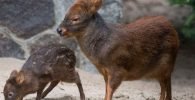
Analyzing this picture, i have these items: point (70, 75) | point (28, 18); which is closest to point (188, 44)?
point (28, 18)

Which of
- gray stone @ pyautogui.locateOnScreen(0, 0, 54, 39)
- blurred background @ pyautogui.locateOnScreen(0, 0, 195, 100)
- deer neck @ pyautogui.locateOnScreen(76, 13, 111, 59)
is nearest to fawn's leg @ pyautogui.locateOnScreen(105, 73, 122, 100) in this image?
deer neck @ pyautogui.locateOnScreen(76, 13, 111, 59)

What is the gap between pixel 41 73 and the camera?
273 inches

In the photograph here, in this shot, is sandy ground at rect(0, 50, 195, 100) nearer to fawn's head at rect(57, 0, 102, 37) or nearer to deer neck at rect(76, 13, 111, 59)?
deer neck at rect(76, 13, 111, 59)

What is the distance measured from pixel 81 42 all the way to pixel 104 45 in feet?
0.79

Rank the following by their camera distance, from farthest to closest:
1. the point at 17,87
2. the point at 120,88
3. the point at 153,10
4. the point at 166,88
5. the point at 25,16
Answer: the point at 153,10 < the point at 25,16 < the point at 120,88 < the point at 166,88 < the point at 17,87

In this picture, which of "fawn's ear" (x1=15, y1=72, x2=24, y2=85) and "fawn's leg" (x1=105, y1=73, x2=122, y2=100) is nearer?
"fawn's leg" (x1=105, y1=73, x2=122, y2=100)

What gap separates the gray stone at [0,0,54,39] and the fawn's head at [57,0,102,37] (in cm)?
252

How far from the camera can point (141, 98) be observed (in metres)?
7.81

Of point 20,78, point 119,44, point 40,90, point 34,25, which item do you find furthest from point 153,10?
point 119,44

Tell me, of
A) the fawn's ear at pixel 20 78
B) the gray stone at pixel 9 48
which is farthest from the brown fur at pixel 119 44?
the gray stone at pixel 9 48

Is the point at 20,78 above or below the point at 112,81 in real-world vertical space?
above

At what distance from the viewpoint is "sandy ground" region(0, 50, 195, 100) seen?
7.75 metres

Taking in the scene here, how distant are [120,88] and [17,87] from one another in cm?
199

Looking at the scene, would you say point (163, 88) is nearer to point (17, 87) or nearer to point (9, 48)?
point (17, 87)
